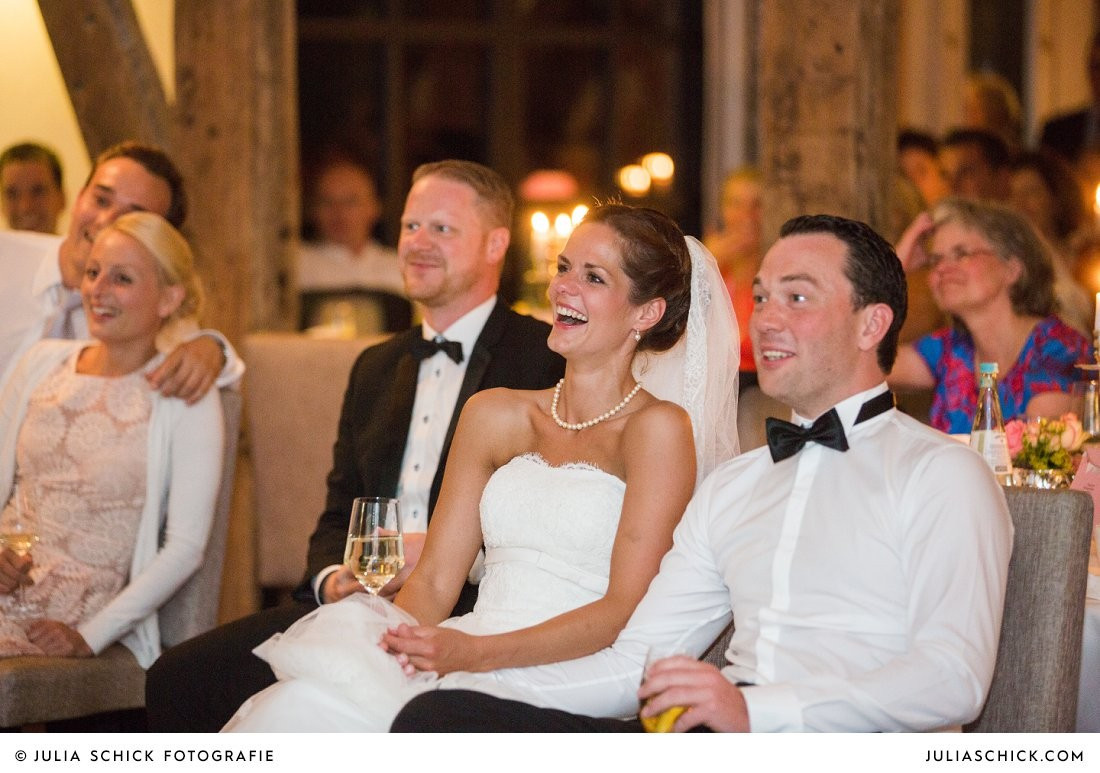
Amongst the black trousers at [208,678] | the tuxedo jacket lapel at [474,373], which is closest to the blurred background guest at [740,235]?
the tuxedo jacket lapel at [474,373]

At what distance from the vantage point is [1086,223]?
6.28 m

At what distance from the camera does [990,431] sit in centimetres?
296

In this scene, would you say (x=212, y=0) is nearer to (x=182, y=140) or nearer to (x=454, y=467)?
(x=182, y=140)

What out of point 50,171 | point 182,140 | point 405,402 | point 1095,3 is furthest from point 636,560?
point 1095,3

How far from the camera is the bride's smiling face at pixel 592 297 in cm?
287

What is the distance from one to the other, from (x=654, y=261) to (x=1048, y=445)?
2.88ft

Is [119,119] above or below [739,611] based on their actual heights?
above

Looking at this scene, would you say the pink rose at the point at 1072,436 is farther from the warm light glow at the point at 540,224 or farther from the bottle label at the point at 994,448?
the warm light glow at the point at 540,224

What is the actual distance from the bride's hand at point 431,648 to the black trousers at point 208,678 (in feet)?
2.09

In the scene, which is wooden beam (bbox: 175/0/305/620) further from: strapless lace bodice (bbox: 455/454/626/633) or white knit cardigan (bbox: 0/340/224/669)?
strapless lace bodice (bbox: 455/454/626/633)

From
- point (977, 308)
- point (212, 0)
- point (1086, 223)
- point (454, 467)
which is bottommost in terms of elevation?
point (454, 467)

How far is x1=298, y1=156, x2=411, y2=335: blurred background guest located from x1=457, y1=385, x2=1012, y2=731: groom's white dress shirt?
4.31 metres
